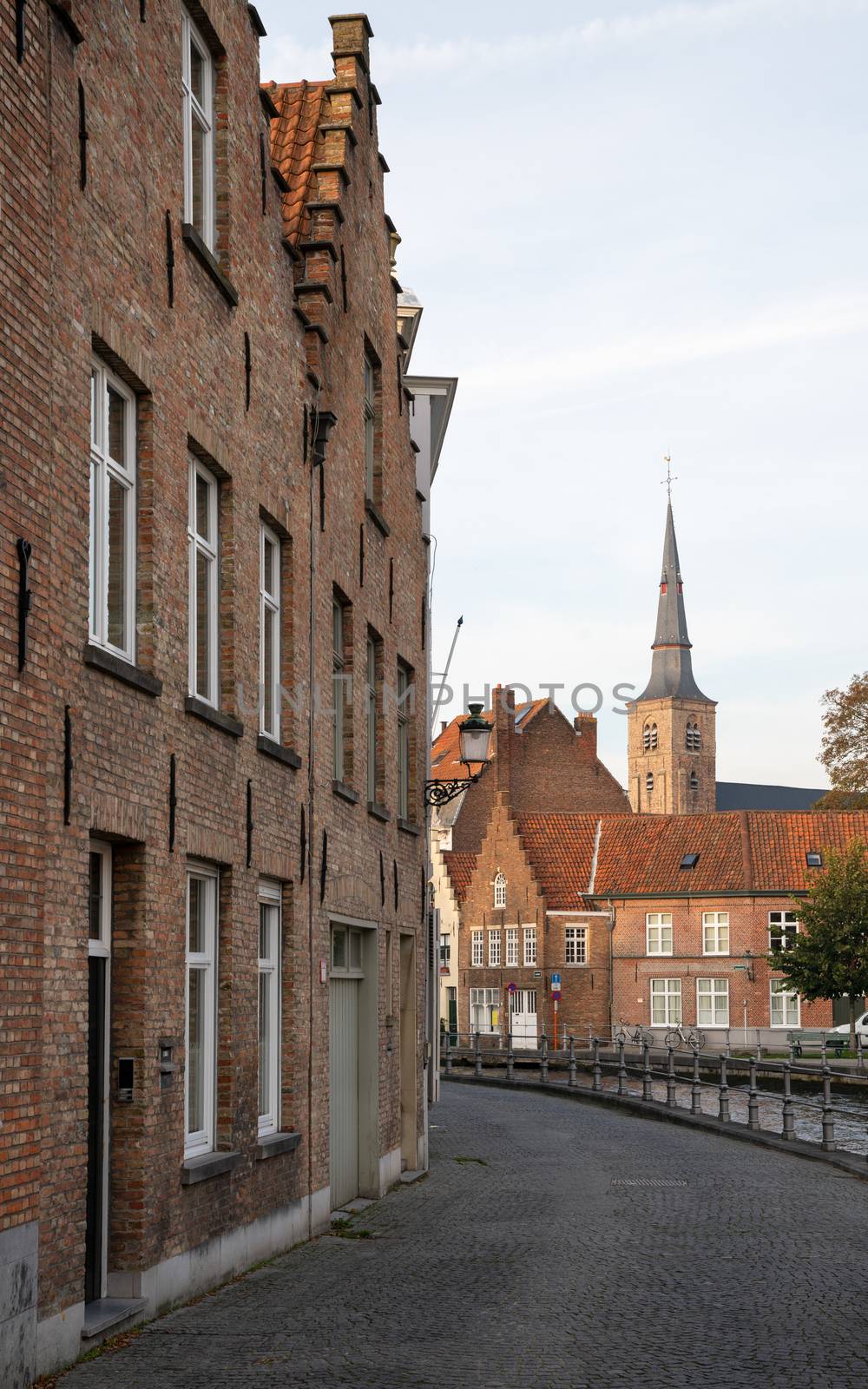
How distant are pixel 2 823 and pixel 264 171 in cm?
689

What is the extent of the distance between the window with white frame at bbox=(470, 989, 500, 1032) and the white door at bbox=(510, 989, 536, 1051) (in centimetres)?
82

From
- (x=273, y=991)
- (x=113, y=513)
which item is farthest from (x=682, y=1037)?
(x=113, y=513)

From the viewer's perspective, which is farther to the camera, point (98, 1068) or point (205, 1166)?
A: point (205, 1166)

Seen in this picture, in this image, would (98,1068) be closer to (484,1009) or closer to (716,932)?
(716,932)

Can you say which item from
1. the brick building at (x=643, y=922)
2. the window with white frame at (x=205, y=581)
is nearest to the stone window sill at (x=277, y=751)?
the window with white frame at (x=205, y=581)

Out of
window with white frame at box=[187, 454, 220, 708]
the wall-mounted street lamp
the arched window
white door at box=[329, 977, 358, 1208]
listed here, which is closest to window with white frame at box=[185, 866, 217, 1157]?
window with white frame at box=[187, 454, 220, 708]

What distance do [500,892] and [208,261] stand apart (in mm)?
57563

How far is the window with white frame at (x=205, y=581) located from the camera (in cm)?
1095

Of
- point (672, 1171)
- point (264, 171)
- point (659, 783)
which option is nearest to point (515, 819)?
point (672, 1171)

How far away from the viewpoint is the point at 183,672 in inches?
399

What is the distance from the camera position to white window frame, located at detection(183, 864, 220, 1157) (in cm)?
1056

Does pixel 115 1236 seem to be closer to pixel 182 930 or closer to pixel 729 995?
pixel 182 930

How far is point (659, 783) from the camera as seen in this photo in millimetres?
134750

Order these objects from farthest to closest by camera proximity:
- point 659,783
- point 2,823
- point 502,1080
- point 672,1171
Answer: point 659,783 < point 502,1080 < point 672,1171 < point 2,823
